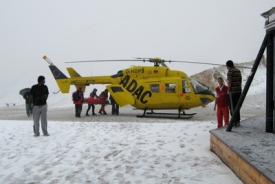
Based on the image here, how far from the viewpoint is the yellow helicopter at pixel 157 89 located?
425 inches

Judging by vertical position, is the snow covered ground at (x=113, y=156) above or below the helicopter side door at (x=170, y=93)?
below

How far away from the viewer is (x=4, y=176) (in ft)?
12.5

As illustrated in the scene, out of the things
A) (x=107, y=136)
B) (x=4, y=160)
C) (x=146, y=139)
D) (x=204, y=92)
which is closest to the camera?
(x=4, y=160)

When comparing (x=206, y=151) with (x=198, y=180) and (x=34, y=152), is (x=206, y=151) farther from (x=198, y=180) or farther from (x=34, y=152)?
(x=34, y=152)

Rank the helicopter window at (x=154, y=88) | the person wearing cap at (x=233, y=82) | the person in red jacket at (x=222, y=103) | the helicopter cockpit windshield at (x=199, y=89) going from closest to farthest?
the person wearing cap at (x=233, y=82), the person in red jacket at (x=222, y=103), the helicopter cockpit windshield at (x=199, y=89), the helicopter window at (x=154, y=88)

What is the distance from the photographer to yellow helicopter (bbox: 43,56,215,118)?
10799 mm

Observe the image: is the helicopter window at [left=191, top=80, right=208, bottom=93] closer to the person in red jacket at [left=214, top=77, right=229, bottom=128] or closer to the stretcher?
the person in red jacket at [left=214, top=77, right=229, bottom=128]

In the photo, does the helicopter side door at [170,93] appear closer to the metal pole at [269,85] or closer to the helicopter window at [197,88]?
the helicopter window at [197,88]

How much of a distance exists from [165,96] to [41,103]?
591cm

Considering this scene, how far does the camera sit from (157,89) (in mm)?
11289

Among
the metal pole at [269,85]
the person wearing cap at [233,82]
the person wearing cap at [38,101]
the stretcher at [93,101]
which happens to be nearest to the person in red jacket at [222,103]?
the person wearing cap at [233,82]

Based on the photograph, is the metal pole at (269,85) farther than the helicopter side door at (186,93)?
No

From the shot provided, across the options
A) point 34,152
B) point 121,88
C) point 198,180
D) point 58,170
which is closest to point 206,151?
point 198,180

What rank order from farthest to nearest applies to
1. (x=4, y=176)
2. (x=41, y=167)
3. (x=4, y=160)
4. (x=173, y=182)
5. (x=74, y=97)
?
(x=74, y=97), (x=4, y=160), (x=41, y=167), (x=4, y=176), (x=173, y=182)
